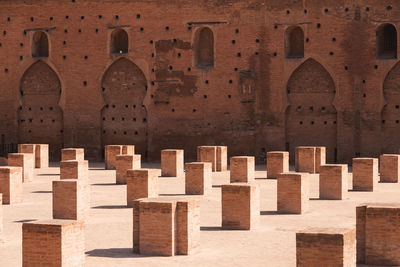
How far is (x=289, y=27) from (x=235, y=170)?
8443mm

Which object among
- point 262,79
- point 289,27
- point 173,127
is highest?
point 289,27

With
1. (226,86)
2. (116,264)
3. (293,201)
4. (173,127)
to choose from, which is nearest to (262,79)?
(226,86)

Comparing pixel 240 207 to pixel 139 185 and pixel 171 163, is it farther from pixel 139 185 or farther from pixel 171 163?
pixel 171 163

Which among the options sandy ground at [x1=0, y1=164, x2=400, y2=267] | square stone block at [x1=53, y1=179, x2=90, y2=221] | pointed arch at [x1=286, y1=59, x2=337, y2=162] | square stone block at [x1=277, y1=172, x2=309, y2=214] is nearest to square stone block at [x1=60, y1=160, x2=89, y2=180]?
sandy ground at [x1=0, y1=164, x2=400, y2=267]

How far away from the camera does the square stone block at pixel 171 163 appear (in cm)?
1977

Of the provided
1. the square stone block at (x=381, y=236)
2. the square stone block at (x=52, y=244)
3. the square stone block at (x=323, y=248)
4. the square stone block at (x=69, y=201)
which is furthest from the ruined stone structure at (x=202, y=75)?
the square stone block at (x=52, y=244)

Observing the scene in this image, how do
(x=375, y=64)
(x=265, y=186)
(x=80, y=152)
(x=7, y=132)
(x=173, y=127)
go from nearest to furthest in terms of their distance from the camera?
(x=265, y=186), (x=80, y=152), (x=375, y=64), (x=173, y=127), (x=7, y=132)

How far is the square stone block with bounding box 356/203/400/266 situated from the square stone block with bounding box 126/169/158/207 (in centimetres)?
588

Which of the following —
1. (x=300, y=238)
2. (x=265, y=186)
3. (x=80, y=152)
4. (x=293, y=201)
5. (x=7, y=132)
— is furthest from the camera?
(x=7, y=132)

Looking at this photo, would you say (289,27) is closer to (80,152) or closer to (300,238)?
(80,152)

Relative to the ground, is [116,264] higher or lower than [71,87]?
lower

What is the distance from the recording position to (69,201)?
12.2 metres

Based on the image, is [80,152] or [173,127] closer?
[80,152]

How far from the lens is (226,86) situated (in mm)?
25156
